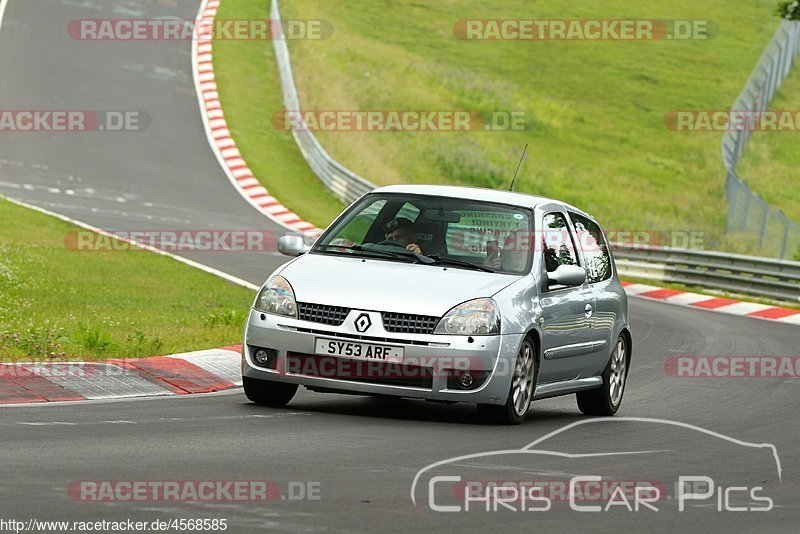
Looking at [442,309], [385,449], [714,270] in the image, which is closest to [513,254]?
[442,309]

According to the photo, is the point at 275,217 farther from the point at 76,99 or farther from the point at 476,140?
the point at 476,140

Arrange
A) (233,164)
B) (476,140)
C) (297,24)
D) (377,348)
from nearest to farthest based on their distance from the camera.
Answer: (377,348)
(233,164)
(476,140)
(297,24)

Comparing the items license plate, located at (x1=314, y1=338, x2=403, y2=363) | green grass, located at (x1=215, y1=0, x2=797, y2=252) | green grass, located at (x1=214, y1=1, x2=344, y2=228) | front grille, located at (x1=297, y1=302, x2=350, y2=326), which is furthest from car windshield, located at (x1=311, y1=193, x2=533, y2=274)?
green grass, located at (x1=215, y1=0, x2=797, y2=252)

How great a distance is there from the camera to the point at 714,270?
29.9 metres

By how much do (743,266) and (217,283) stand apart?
11.5 meters

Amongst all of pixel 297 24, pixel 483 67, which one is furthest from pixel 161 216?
pixel 483 67

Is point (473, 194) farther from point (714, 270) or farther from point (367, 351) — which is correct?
point (714, 270)

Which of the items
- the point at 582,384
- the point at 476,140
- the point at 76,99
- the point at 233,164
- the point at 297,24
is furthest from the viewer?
the point at 297,24

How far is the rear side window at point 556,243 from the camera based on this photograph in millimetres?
11969

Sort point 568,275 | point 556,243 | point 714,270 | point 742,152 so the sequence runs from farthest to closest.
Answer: point 742,152, point 714,270, point 556,243, point 568,275

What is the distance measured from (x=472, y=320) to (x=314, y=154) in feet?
92.6

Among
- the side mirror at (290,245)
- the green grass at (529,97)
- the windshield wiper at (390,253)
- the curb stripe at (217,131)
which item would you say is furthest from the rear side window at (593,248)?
the green grass at (529,97)

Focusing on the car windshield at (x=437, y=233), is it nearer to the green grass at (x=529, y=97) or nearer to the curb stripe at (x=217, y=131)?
the curb stripe at (x=217, y=131)

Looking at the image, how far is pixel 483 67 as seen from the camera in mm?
57625
